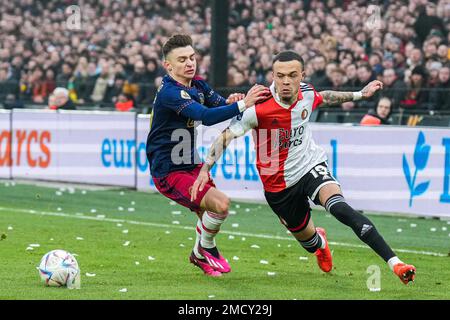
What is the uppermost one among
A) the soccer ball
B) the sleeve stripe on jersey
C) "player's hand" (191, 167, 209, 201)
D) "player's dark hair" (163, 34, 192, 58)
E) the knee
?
"player's dark hair" (163, 34, 192, 58)

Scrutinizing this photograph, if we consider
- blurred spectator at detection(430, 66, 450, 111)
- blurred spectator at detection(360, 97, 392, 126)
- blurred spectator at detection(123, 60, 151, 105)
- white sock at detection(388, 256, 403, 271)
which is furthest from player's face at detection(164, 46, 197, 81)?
blurred spectator at detection(123, 60, 151, 105)

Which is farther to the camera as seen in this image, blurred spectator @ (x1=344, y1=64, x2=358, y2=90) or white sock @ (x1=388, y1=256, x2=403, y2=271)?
blurred spectator @ (x1=344, y1=64, x2=358, y2=90)

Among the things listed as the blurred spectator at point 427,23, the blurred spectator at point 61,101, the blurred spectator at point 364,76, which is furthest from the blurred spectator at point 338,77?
the blurred spectator at point 61,101

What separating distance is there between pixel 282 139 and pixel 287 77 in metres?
0.58

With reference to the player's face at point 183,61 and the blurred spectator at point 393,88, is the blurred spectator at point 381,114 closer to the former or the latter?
the blurred spectator at point 393,88

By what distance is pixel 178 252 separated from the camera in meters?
11.3

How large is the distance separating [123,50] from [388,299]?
63.3ft

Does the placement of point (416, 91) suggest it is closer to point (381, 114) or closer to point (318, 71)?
point (381, 114)

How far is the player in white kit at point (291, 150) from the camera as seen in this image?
9117 mm

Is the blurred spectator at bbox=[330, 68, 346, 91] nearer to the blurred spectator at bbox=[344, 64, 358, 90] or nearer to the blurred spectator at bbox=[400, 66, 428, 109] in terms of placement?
the blurred spectator at bbox=[344, 64, 358, 90]

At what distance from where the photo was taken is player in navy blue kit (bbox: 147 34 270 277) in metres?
9.34

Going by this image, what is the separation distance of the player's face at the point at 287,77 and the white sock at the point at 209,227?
1.20 meters

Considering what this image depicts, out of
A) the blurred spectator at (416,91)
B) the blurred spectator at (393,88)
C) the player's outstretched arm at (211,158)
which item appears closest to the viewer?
the player's outstretched arm at (211,158)
